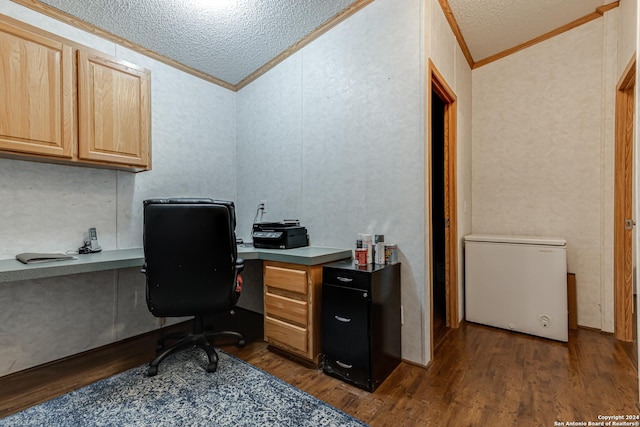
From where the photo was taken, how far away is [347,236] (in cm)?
243

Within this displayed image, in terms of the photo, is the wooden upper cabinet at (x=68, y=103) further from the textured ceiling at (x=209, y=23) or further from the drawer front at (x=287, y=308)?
the drawer front at (x=287, y=308)

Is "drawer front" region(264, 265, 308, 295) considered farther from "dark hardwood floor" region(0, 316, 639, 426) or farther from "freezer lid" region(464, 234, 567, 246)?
"freezer lid" region(464, 234, 567, 246)

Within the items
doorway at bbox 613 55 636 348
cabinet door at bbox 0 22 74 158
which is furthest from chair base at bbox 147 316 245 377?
doorway at bbox 613 55 636 348

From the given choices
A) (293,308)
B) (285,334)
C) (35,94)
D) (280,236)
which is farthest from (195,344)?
(35,94)

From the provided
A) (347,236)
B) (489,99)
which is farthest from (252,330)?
(489,99)

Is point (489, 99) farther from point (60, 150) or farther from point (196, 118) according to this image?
point (60, 150)

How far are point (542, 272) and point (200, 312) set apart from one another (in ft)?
9.35

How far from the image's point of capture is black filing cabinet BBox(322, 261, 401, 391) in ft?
5.81

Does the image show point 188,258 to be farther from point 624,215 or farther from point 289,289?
point 624,215

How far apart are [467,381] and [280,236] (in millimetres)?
1690

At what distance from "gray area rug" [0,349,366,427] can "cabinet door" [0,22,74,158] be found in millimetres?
1606

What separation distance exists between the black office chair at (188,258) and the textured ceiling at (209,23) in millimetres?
1629

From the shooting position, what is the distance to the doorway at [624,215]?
2.34m

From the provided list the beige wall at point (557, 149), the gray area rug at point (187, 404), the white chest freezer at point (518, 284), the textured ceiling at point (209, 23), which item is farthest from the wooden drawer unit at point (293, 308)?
the beige wall at point (557, 149)
